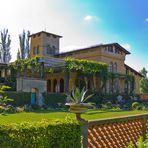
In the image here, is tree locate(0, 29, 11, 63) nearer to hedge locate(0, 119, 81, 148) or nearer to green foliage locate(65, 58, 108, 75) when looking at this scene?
green foliage locate(65, 58, 108, 75)

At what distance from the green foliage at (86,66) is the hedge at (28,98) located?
173 inches

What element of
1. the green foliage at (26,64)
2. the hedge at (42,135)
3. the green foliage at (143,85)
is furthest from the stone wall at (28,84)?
the green foliage at (143,85)

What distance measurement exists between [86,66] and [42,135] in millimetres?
28842

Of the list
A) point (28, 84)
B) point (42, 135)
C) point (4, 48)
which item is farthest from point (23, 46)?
point (42, 135)

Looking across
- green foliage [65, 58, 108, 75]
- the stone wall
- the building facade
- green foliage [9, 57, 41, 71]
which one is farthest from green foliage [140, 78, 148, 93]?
the stone wall

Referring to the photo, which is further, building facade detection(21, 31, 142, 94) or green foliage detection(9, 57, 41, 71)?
building facade detection(21, 31, 142, 94)

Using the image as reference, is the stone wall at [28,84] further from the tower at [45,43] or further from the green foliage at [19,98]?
the tower at [45,43]

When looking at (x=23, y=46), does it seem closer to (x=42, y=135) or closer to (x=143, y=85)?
(x=143, y=85)

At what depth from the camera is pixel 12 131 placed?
14.0 ft

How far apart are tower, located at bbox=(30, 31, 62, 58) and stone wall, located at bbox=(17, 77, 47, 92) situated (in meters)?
17.2

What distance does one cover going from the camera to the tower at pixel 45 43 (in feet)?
152

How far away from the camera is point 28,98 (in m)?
25.4

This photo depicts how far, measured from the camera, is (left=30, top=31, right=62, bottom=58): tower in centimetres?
4628

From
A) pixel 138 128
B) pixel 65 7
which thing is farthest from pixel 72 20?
pixel 138 128
